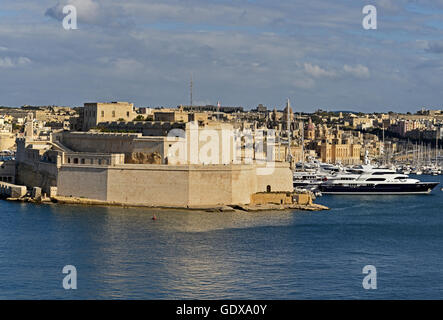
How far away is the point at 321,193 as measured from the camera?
4069 centimetres

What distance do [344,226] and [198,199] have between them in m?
5.72

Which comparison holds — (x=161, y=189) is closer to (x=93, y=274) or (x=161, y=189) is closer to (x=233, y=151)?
(x=233, y=151)

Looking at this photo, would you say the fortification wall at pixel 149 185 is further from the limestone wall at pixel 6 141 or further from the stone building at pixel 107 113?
the limestone wall at pixel 6 141

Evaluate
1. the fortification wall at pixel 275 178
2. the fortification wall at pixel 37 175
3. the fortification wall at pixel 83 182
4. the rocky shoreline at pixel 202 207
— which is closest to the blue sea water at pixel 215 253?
the rocky shoreline at pixel 202 207

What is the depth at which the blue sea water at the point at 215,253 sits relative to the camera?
717 inches

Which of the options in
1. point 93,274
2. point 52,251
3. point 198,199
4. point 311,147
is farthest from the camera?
Result: point 311,147

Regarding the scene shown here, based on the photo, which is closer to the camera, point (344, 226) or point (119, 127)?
point (344, 226)

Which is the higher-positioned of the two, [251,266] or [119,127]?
[119,127]

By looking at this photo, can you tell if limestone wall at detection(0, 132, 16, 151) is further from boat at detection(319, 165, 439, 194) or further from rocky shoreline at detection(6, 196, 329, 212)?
rocky shoreline at detection(6, 196, 329, 212)

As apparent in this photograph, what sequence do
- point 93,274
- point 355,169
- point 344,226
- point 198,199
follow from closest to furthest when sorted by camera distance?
point 93,274, point 344,226, point 198,199, point 355,169

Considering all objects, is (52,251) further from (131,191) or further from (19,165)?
(19,165)

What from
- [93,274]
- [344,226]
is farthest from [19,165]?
[93,274]

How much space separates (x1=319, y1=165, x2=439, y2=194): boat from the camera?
4116cm

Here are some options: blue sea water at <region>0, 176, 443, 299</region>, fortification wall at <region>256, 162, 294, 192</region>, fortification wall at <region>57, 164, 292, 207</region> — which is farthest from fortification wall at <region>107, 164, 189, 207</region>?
fortification wall at <region>256, 162, 294, 192</region>
